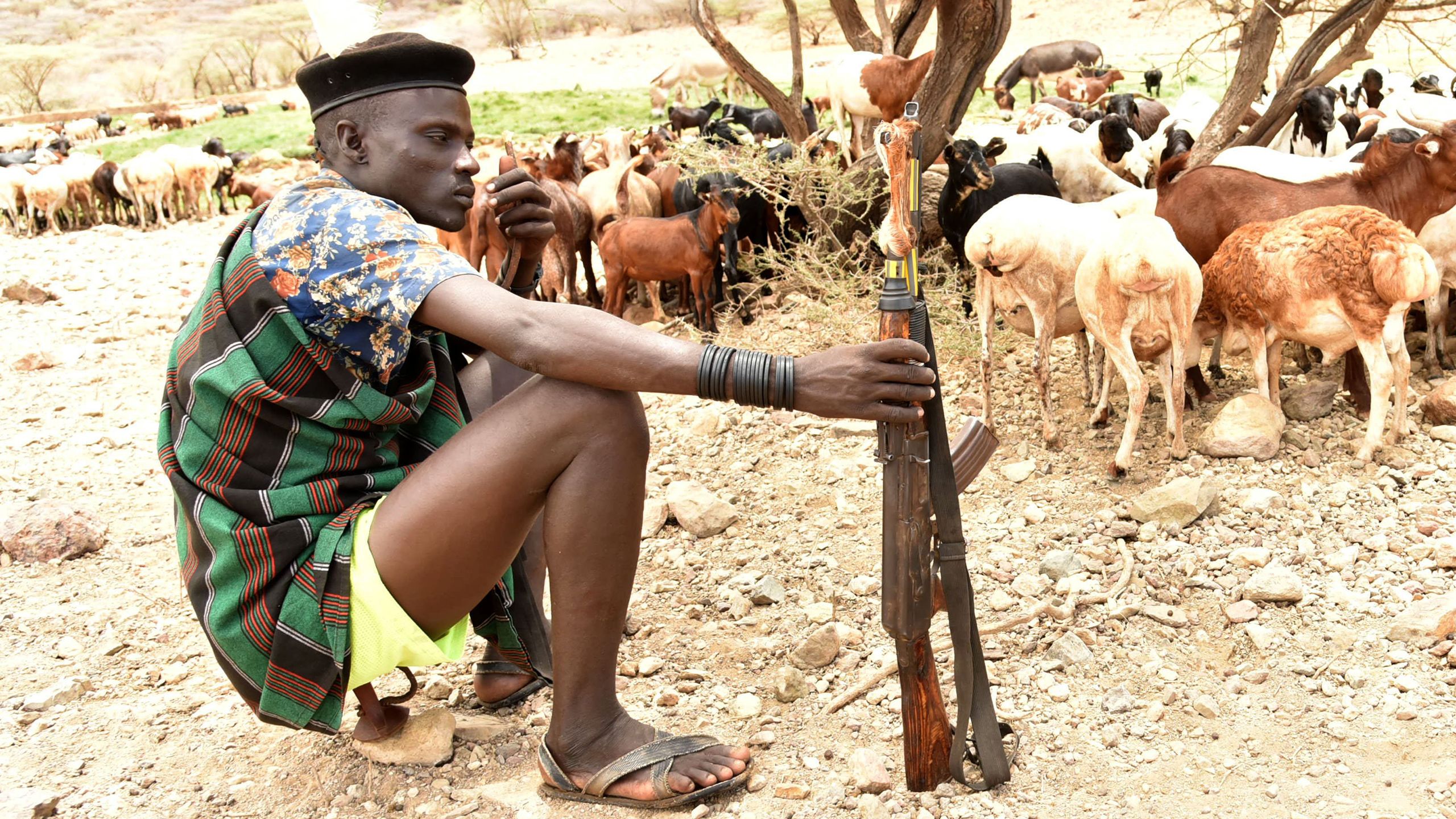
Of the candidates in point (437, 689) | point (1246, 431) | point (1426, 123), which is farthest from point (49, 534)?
point (1426, 123)

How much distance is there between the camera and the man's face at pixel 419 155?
2490mm

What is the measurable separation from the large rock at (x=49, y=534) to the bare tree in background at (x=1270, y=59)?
5.43 meters

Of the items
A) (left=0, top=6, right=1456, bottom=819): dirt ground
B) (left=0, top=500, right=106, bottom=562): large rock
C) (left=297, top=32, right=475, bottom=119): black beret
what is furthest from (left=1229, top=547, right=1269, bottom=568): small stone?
(left=0, top=500, right=106, bottom=562): large rock

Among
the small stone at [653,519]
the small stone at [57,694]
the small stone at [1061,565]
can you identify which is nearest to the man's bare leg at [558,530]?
the small stone at [1061,565]

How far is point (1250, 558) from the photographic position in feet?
11.2

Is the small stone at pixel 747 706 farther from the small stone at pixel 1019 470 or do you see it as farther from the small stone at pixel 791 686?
the small stone at pixel 1019 470

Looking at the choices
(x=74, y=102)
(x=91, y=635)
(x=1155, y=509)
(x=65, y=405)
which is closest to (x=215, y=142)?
(x=65, y=405)

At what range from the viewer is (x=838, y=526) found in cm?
401

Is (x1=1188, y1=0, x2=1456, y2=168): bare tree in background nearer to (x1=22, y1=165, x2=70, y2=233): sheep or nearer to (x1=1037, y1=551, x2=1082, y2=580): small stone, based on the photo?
(x1=1037, y1=551, x2=1082, y2=580): small stone

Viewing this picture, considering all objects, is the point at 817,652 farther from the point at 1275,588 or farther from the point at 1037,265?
the point at 1037,265

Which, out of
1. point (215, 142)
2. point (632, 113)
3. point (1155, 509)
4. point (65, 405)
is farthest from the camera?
point (632, 113)

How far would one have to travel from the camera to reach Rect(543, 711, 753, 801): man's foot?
98.1 inches

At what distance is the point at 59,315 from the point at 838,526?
7366 mm

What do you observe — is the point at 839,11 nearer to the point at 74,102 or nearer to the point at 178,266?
the point at 178,266
